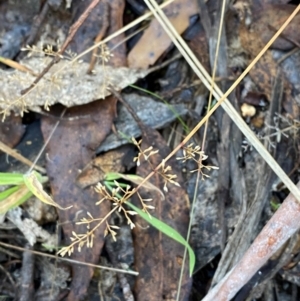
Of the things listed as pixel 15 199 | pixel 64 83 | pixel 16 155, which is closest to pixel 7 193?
pixel 15 199

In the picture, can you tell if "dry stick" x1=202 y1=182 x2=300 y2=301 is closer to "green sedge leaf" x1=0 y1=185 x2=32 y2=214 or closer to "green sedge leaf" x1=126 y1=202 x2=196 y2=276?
"green sedge leaf" x1=126 y1=202 x2=196 y2=276

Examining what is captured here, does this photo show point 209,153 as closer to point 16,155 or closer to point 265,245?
point 265,245

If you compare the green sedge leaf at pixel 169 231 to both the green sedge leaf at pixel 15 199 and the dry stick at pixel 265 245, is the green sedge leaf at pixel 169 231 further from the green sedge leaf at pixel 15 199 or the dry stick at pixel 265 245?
the green sedge leaf at pixel 15 199

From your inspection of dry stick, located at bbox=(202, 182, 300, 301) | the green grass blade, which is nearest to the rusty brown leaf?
the green grass blade

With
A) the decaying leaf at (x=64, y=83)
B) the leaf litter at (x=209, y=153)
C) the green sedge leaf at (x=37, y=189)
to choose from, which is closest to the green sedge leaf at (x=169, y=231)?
the leaf litter at (x=209, y=153)

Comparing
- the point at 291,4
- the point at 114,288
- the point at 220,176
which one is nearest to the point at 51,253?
the point at 114,288

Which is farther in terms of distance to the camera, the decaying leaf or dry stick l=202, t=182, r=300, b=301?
the decaying leaf
